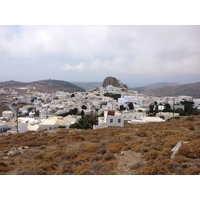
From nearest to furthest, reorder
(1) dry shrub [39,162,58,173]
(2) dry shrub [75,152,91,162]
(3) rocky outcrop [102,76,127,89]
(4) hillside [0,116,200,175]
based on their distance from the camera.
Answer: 1. (4) hillside [0,116,200,175]
2. (1) dry shrub [39,162,58,173]
3. (2) dry shrub [75,152,91,162]
4. (3) rocky outcrop [102,76,127,89]

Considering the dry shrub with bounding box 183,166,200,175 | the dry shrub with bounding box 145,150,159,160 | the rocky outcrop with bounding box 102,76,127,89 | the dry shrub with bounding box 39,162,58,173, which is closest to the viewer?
the dry shrub with bounding box 183,166,200,175

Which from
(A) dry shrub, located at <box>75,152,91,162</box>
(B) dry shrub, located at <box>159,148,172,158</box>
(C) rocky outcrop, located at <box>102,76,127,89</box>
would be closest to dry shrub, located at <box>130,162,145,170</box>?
(B) dry shrub, located at <box>159,148,172,158</box>

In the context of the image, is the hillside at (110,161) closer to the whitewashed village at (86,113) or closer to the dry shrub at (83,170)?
the dry shrub at (83,170)

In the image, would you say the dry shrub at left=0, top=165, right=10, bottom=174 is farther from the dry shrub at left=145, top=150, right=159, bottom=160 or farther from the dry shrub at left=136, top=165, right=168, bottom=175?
the dry shrub at left=145, top=150, right=159, bottom=160

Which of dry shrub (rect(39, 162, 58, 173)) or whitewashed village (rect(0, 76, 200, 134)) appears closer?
dry shrub (rect(39, 162, 58, 173))

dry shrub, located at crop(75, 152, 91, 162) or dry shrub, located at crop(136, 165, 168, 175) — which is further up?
dry shrub, located at crop(136, 165, 168, 175)

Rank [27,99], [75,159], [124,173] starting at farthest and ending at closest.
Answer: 1. [27,99]
2. [75,159]
3. [124,173]

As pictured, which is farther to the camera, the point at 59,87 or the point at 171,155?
the point at 59,87

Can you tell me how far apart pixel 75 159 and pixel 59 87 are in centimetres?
10151

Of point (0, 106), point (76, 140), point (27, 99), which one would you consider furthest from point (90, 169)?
point (27, 99)

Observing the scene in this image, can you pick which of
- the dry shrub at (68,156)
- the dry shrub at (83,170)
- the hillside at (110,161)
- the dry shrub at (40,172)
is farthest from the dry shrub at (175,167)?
the dry shrub at (40,172)

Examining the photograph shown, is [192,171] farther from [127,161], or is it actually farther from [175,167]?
[127,161]
